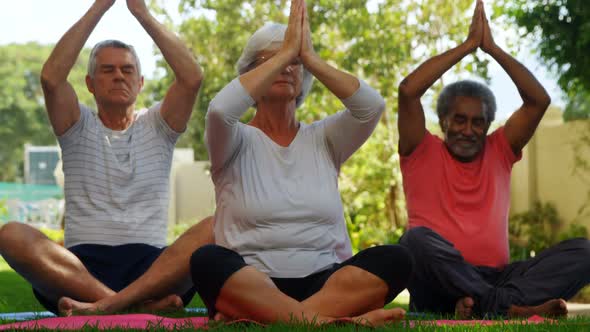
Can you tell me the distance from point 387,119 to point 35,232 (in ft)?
26.8

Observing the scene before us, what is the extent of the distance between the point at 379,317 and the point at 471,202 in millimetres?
1338

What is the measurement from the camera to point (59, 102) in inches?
168

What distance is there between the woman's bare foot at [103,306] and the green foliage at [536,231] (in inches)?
259

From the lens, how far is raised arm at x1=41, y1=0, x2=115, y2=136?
Answer: 420 centimetres

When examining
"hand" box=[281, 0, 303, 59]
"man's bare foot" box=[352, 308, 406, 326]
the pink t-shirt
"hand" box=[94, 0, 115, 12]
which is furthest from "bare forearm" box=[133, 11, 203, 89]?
"man's bare foot" box=[352, 308, 406, 326]

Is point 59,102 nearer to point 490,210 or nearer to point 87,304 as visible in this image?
point 87,304

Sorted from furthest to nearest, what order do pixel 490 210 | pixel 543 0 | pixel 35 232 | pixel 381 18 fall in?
pixel 381 18
pixel 543 0
pixel 490 210
pixel 35 232

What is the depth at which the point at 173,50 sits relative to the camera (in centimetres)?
427

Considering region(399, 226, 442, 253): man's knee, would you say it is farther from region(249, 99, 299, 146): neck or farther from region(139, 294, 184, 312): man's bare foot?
region(139, 294, 184, 312): man's bare foot

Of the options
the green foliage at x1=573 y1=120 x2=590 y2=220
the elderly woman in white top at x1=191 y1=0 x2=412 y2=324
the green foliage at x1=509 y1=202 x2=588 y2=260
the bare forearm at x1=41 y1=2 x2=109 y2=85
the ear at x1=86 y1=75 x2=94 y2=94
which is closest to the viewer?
the elderly woman in white top at x1=191 y1=0 x2=412 y2=324

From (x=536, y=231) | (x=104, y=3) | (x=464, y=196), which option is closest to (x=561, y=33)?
(x=536, y=231)

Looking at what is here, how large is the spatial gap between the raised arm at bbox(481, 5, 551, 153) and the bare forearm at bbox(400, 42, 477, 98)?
13 centimetres

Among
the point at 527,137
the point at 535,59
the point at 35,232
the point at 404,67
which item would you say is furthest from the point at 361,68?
the point at 35,232

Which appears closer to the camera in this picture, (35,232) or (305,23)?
(305,23)
